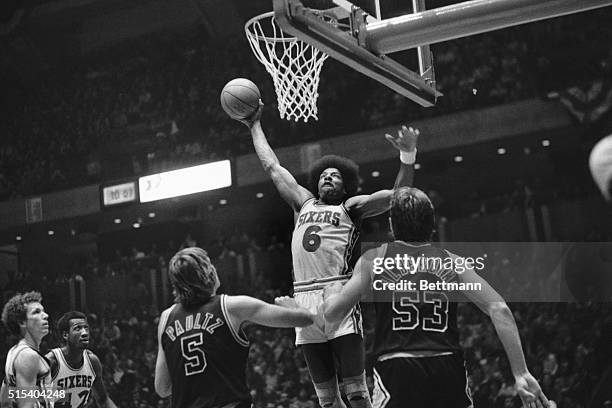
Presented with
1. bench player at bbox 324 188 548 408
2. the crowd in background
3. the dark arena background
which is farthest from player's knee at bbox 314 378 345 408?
the crowd in background

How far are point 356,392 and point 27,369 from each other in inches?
119

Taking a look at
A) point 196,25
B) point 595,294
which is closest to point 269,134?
point 196,25

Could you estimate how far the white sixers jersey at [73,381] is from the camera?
8750mm

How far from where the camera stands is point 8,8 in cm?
2042

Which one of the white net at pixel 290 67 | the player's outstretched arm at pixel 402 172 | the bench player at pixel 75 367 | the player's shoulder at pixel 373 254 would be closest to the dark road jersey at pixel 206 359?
the player's shoulder at pixel 373 254

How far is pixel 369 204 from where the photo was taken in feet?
21.7

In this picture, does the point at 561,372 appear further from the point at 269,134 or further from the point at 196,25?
the point at 196,25

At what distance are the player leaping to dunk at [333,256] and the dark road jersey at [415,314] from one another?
195 cm

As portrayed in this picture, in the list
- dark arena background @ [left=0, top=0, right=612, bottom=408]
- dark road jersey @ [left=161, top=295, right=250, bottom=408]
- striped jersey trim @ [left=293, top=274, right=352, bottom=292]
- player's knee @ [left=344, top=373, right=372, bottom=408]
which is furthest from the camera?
dark arena background @ [left=0, top=0, right=612, bottom=408]

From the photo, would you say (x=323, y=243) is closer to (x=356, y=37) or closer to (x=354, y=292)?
(x=356, y=37)

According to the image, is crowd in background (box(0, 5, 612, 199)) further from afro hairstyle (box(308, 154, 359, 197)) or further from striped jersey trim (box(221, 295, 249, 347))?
striped jersey trim (box(221, 295, 249, 347))

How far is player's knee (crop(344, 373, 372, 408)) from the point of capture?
6.33 m

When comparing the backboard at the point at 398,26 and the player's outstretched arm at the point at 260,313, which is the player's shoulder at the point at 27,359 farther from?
the player's outstretched arm at the point at 260,313

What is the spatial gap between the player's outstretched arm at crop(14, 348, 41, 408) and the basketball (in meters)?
2.72
